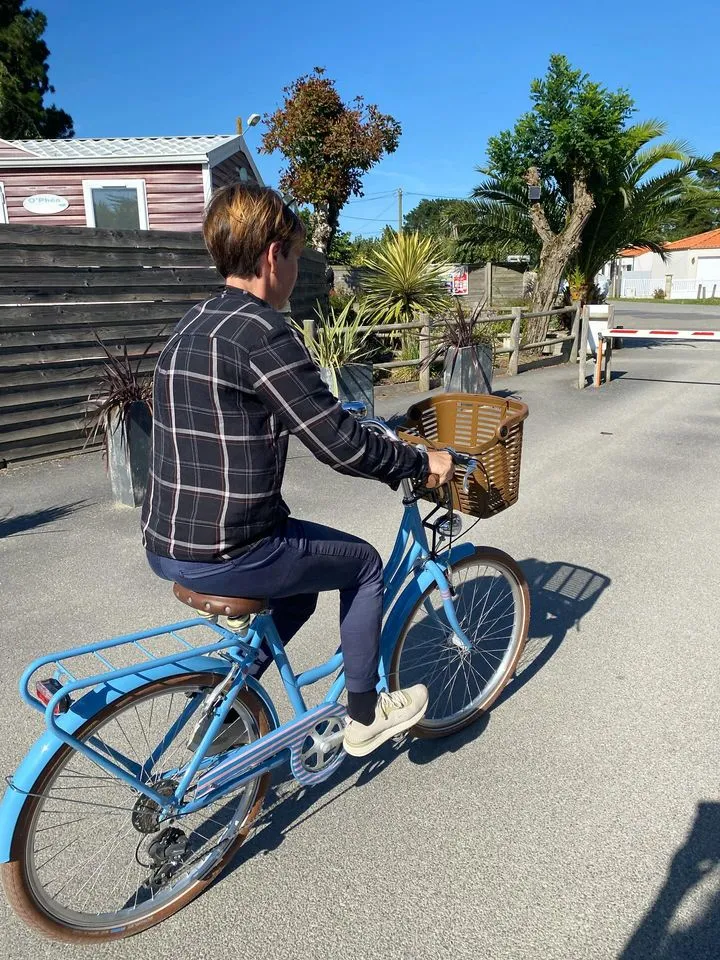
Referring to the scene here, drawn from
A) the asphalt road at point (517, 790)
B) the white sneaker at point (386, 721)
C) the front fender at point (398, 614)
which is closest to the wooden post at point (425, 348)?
the asphalt road at point (517, 790)

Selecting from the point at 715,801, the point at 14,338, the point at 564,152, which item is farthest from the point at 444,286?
the point at 715,801

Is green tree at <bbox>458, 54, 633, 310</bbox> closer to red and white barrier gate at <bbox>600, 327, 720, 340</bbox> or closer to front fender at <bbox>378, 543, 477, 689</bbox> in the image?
red and white barrier gate at <bbox>600, 327, 720, 340</bbox>

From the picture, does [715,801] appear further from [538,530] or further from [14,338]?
[14,338]

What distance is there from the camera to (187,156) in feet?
51.7

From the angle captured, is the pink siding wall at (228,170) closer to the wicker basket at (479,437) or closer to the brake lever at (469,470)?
the wicker basket at (479,437)

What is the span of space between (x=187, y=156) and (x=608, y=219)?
31.8 feet

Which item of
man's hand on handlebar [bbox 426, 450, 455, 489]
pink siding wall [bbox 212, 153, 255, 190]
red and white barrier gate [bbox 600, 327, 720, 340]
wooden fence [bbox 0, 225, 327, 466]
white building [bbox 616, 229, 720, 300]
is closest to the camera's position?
man's hand on handlebar [bbox 426, 450, 455, 489]

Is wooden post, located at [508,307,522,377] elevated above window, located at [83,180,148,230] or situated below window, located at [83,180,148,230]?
below

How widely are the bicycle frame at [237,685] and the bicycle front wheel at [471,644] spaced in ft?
0.75

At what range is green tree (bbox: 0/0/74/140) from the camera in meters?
28.0

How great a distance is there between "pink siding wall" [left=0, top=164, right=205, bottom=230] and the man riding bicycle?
15085 mm

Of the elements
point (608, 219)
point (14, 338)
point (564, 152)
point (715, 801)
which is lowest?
point (715, 801)

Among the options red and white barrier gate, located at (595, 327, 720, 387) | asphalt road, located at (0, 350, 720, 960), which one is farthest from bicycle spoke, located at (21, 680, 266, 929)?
red and white barrier gate, located at (595, 327, 720, 387)

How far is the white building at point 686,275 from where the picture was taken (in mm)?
51875
